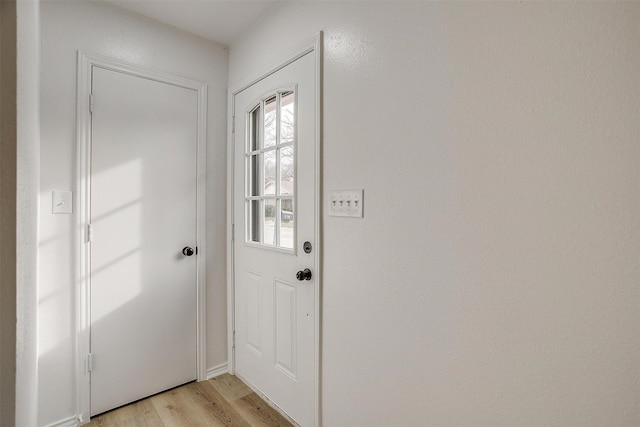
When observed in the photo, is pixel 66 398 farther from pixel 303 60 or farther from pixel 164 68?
pixel 303 60

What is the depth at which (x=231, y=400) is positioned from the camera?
200 cm

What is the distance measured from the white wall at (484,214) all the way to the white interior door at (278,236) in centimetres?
17

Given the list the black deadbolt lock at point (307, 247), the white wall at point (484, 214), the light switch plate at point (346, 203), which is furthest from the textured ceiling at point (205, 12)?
the black deadbolt lock at point (307, 247)

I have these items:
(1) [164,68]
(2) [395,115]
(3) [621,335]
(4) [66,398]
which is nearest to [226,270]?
(4) [66,398]

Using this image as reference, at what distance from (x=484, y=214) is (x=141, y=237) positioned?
1954mm

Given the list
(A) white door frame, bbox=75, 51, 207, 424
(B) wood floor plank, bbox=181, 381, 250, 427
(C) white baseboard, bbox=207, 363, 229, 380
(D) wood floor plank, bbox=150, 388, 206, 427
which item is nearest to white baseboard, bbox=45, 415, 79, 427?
(A) white door frame, bbox=75, 51, 207, 424

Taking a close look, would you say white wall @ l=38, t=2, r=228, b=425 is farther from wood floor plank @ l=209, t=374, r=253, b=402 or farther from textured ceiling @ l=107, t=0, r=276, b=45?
wood floor plank @ l=209, t=374, r=253, b=402

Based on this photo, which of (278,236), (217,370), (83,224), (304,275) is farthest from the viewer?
(217,370)

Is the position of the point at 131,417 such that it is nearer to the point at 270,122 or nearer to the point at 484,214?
the point at 270,122

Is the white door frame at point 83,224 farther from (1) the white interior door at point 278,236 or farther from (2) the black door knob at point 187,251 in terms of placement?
(1) the white interior door at point 278,236

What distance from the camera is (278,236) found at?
74.0 inches

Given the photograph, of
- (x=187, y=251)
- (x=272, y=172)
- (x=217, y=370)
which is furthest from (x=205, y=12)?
(x=217, y=370)

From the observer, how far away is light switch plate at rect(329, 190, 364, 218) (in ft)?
4.54

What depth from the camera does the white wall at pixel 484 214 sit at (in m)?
0.79
